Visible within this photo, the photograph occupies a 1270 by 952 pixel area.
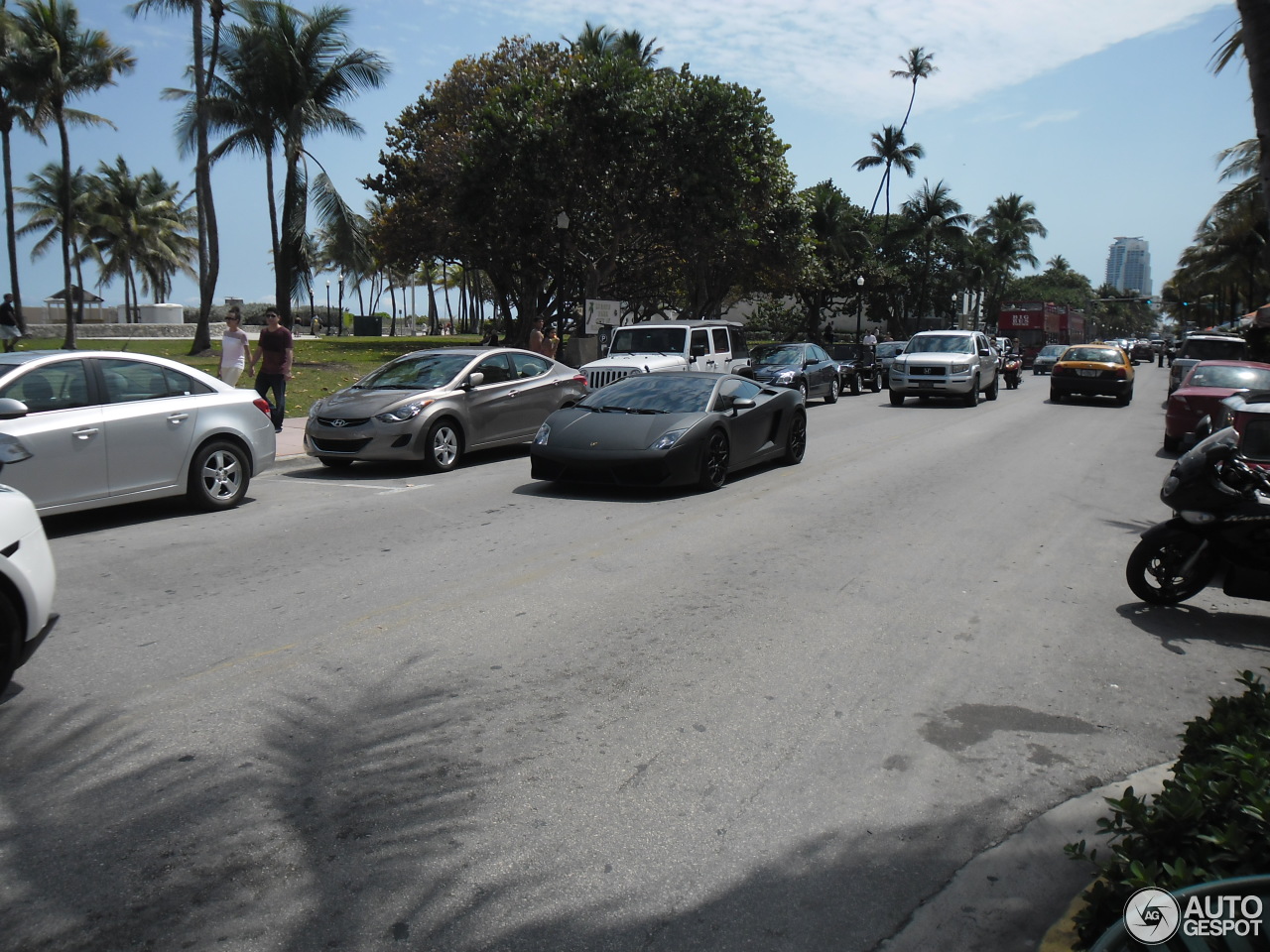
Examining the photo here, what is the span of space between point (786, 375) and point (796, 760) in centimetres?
1816

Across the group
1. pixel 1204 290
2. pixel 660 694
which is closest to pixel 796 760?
pixel 660 694

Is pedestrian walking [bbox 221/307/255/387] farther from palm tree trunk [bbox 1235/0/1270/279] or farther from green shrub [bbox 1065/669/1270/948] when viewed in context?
green shrub [bbox 1065/669/1270/948]

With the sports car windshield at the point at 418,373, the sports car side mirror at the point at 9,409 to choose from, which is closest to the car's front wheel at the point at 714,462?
the sports car windshield at the point at 418,373

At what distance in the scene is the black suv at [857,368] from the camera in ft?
94.1

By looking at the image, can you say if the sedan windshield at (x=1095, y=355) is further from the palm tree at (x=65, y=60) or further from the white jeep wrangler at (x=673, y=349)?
the palm tree at (x=65, y=60)

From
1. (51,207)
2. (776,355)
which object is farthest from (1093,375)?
(51,207)

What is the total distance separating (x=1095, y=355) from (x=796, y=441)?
55.3ft

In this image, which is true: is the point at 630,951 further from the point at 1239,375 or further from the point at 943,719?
the point at 1239,375

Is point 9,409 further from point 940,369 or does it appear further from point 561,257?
point 561,257

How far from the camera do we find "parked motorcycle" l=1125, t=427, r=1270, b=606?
6.07 metres

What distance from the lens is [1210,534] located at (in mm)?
6176

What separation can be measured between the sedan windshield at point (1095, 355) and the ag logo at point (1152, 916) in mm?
26179

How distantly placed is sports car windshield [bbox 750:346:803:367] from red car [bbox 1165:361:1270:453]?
871 cm

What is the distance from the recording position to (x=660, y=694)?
4867 mm
